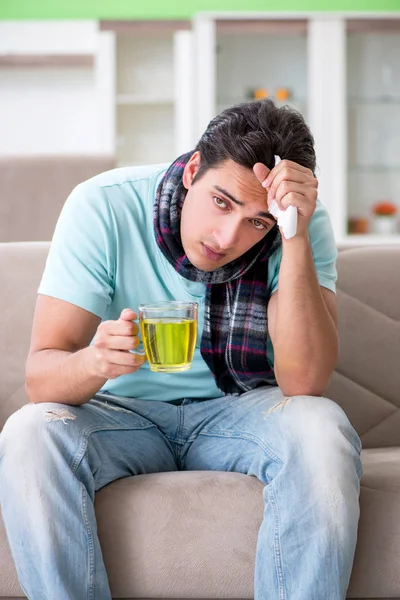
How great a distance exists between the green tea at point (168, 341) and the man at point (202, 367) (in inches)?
0.9

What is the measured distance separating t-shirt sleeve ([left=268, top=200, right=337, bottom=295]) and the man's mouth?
200 millimetres

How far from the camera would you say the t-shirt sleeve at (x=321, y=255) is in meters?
1.77

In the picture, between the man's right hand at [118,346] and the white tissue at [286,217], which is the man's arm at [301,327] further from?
the man's right hand at [118,346]

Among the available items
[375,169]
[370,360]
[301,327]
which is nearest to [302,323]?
[301,327]

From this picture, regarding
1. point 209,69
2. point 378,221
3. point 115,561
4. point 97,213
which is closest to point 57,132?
point 209,69

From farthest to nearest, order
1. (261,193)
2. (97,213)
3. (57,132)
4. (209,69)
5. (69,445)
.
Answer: (57,132) → (209,69) → (97,213) → (261,193) → (69,445)

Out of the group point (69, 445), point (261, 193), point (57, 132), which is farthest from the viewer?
point (57, 132)

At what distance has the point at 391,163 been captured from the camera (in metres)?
5.80

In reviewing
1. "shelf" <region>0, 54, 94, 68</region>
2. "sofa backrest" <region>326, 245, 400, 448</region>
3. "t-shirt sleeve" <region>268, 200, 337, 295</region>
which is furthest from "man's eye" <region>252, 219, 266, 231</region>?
"shelf" <region>0, 54, 94, 68</region>

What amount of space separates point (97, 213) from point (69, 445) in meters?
0.49

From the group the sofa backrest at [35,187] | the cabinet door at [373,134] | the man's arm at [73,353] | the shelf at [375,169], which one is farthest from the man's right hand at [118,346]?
the shelf at [375,169]

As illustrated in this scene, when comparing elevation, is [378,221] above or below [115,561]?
above

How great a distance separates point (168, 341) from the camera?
4.55ft

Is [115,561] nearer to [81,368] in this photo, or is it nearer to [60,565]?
[60,565]
